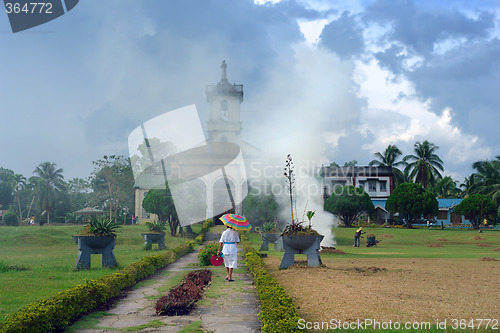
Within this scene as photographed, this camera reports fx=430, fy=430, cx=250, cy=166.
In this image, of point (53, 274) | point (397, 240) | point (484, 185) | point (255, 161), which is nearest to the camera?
point (53, 274)

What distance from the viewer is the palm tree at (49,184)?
6116cm

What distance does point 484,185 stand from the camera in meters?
55.8

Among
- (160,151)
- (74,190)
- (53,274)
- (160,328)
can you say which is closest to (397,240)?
(53,274)

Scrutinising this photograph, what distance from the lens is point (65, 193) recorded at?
2566 inches

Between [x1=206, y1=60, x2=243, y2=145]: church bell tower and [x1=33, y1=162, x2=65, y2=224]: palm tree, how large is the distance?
26.3 m

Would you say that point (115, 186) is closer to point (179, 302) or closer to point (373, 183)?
point (373, 183)

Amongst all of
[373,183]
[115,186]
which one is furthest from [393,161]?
[115,186]

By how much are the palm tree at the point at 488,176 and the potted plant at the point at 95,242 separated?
1934 inches

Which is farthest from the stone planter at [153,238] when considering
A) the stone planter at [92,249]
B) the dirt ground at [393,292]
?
the dirt ground at [393,292]

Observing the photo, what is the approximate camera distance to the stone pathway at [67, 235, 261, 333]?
21.6ft

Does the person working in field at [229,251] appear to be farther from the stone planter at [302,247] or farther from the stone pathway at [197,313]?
the stone planter at [302,247]

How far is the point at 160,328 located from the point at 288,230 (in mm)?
7935

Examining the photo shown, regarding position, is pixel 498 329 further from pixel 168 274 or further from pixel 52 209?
pixel 52 209

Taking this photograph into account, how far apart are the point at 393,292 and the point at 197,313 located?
444 cm
